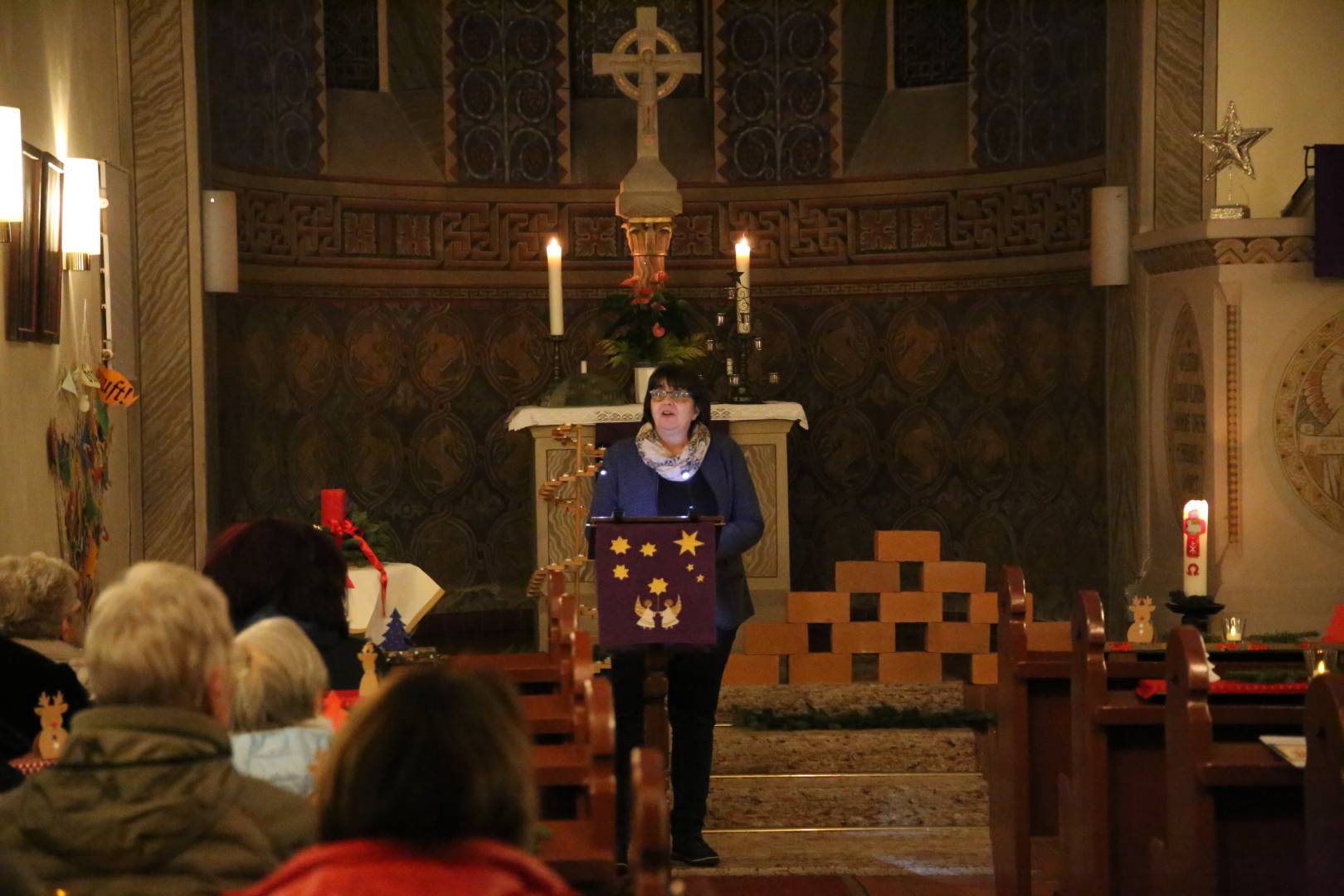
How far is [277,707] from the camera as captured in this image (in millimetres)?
2453

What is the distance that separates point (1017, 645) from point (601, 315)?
196 inches

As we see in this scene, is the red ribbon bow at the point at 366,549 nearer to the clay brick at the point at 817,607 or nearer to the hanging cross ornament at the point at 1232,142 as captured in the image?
the clay brick at the point at 817,607

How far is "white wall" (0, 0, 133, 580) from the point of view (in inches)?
188

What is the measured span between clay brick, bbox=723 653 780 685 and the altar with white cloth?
837 millimetres

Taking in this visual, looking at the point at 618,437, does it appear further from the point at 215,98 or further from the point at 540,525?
the point at 215,98

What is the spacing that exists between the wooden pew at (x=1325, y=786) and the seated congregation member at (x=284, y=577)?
5.49 ft

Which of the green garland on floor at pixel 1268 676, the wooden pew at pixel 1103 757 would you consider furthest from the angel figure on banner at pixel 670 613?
the green garland on floor at pixel 1268 676

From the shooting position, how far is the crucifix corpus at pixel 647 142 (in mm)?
7680

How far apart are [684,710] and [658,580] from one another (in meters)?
0.53

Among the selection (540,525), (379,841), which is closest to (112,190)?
(540,525)

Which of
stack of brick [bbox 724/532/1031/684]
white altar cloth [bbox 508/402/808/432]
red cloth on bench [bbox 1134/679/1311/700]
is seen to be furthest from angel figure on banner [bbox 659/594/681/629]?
white altar cloth [bbox 508/402/808/432]

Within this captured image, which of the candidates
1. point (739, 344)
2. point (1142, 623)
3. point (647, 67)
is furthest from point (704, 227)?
point (1142, 623)

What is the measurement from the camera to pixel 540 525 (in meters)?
7.23

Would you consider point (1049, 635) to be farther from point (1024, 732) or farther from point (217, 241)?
point (217, 241)
